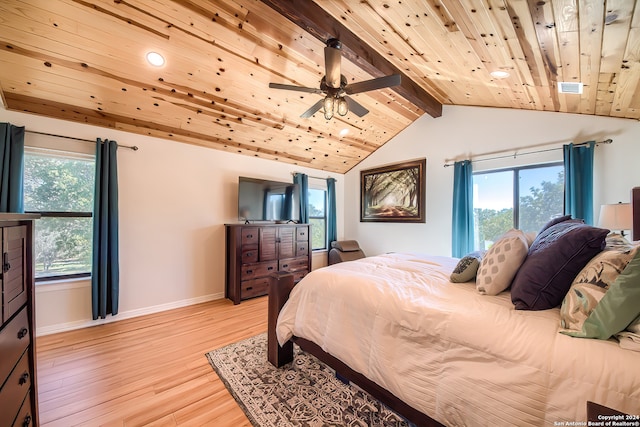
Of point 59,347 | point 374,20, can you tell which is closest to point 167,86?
point 374,20

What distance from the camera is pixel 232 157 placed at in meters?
3.92

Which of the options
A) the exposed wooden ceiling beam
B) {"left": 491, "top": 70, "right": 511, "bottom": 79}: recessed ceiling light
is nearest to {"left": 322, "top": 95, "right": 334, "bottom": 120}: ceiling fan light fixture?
the exposed wooden ceiling beam

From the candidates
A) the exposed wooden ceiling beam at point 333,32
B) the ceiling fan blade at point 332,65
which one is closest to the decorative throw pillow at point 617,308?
the ceiling fan blade at point 332,65

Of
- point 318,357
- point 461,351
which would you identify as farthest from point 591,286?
point 318,357

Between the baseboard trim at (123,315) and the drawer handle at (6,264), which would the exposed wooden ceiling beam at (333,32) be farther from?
the baseboard trim at (123,315)

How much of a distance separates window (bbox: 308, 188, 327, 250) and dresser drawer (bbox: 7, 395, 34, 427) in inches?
168

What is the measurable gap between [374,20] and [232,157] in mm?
2691

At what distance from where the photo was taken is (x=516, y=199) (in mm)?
3479

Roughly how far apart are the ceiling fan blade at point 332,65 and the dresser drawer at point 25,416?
2.68 metres

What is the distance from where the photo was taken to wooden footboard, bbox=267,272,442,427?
1290mm

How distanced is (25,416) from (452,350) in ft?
6.49

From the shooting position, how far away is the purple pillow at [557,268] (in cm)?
118

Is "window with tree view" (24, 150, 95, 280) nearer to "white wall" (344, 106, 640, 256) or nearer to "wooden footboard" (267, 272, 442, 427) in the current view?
"wooden footboard" (267, 272, 442, 427)

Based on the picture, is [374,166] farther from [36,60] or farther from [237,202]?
[36,60]
